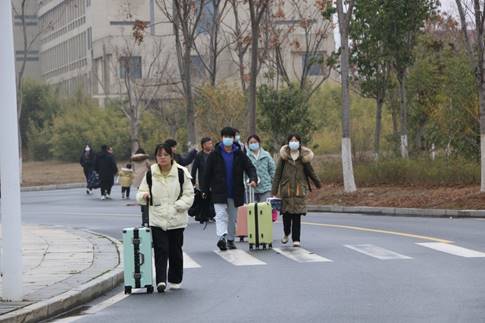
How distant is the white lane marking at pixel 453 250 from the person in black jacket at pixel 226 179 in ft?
9.46

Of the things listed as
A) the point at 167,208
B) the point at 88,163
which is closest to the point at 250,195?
the point at 167,208

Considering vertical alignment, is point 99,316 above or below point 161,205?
below

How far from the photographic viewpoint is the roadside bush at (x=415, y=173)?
32.8m

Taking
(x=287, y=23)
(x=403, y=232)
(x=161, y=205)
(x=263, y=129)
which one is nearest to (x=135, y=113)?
(x=287, y=23)

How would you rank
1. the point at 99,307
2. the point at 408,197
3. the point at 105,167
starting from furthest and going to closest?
the point at 105,167, the point at 408,197, the point at 99,307

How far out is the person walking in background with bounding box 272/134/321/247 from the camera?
1970cm

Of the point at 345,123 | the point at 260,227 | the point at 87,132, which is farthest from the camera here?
the point at 87,132

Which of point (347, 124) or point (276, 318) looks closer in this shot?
point (276, 318)

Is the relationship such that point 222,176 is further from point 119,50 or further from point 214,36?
point 119,50

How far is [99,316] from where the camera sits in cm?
1231

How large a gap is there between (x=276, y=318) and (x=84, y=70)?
85.1 metres

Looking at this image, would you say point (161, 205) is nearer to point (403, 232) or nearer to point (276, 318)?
point (276, 318)

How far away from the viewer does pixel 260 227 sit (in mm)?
19516

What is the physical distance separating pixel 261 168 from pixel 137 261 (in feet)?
29.6
